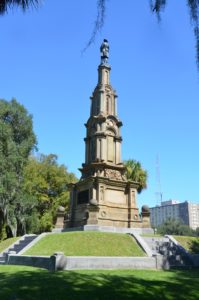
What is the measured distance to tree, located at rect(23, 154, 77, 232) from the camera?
3896 cm

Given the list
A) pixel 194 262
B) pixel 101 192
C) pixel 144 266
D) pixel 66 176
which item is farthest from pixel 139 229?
pixel 66 176

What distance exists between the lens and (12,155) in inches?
1314

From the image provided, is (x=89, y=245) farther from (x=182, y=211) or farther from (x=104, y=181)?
(x=182, y=211)

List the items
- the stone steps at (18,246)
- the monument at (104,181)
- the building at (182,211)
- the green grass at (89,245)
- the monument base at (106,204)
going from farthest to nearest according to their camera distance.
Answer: the building at (182,211), the monument at (104,181), the monument base at (106,204), the stone steps at (18,246), the green grass at (89,245)

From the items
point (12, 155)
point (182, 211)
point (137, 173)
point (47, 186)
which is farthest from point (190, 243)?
point (182, 211)

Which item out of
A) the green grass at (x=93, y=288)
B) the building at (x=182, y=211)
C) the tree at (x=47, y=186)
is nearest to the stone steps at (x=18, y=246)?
the green grass at (x=93, y=288)

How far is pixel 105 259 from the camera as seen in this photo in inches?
601

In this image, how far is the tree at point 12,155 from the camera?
1284 inches

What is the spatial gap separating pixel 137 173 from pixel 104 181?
15.4 metres

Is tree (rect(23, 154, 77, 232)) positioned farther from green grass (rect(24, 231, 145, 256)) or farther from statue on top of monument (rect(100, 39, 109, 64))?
green grass (rect(24, 231, 145, 256))

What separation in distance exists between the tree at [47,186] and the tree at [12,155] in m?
3.50

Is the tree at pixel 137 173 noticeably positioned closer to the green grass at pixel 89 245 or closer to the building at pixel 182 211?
the green grass at pixel 89 245

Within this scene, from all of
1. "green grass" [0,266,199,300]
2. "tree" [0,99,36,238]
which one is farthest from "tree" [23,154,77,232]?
"green grass" [0,266,199,300]

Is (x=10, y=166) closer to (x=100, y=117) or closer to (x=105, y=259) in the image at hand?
(x=100, y=117)
